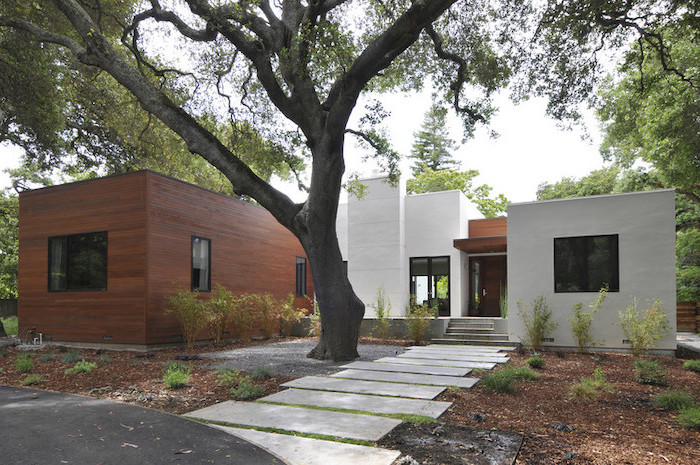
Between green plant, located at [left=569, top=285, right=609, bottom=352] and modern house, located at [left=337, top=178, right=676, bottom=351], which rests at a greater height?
modern house, located at [left=337, top=178, right=676, bottom=351]

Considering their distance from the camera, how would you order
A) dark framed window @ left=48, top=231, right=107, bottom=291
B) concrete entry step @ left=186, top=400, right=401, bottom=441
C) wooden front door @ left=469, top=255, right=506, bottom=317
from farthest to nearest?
1. wooden front door @ left=469, top=255, right=506, bottom=317
2. dark framed window @ left=48, top=231, right=107, bottom=291
3. concrete entry step @ left=186, top=400, right=401, bottom=441

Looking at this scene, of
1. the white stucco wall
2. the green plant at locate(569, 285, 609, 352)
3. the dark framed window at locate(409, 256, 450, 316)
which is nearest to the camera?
the white stucco wall

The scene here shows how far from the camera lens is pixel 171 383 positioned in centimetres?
576

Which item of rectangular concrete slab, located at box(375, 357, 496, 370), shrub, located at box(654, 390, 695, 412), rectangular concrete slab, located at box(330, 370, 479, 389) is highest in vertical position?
shrub, located at box(654, 390, 695, 412)

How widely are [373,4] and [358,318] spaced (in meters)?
6.81

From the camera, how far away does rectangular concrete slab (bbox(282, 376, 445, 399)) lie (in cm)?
542

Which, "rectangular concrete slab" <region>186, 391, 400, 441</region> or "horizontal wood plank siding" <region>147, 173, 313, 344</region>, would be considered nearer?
"rectangular concrete slab" <region>186, 391, 400, 441</region>

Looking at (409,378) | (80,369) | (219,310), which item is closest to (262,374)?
(409,378)

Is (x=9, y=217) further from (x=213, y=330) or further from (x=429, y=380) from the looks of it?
(x=429, y=380)

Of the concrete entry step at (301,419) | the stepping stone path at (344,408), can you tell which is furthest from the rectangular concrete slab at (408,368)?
the concrete entry step at (301,419)

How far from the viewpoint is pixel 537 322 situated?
9938 millimetres

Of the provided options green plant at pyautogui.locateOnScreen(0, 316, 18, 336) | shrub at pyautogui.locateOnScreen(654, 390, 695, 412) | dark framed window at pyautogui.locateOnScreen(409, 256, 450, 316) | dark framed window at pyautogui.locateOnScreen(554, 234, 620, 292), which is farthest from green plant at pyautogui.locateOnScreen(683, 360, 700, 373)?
green plant at pyautogui.locateOnScreen(0, 316, 18, 336)

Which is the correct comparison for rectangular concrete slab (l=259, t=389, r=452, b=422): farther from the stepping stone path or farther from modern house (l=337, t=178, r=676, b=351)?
modern house (l=337, t=178, r=676, b=351)

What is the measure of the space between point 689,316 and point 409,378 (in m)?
14.2
